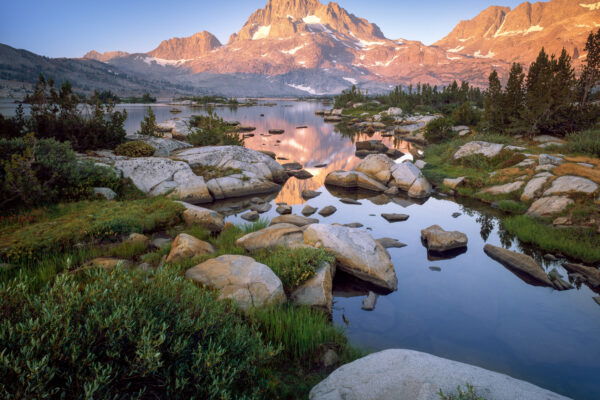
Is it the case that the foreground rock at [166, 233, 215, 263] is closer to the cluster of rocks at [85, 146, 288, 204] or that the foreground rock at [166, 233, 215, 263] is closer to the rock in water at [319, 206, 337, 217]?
the rock in water at [319, 206, 337, 217]

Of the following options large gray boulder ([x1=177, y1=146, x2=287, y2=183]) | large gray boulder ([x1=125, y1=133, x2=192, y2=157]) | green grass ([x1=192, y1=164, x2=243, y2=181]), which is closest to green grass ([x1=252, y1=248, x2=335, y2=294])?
green grass ([x1=192, y1=164, x2=243, y2=181])

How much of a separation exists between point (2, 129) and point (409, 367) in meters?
21.3

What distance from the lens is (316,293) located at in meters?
8.12

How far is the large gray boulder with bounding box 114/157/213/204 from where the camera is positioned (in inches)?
672

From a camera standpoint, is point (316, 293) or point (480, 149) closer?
point (316, 293)

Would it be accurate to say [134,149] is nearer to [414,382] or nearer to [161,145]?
[161,145]

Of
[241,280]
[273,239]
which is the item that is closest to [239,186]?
[273,239]

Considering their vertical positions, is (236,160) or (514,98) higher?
(514,98)

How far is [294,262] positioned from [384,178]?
597 inches

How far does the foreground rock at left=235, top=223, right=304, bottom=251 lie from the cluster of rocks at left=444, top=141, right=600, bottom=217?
11518 millimetres

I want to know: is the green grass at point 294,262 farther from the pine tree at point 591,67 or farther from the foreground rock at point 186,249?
the pine tree at point 591,67

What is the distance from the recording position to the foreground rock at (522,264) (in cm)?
1001

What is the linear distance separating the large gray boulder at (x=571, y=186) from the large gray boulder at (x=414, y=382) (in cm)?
1379

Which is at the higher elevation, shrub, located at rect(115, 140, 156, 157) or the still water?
shrub, located at rect(115, 140, 156, 157)
